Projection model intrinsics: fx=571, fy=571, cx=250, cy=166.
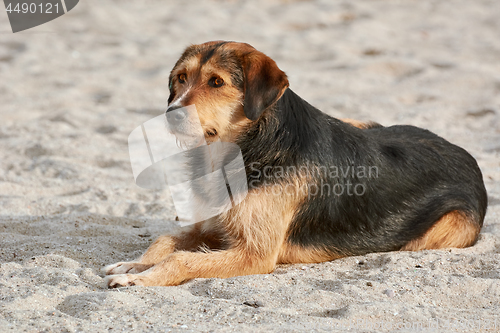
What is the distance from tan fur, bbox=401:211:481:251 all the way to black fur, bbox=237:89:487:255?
0.05m

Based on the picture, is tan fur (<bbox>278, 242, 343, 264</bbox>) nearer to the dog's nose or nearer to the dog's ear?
the dog's ear

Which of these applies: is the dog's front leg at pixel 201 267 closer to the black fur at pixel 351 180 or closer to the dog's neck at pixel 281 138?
the black fur at pixel 351 180

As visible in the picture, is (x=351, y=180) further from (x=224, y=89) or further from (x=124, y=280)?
(x=124, y=280)

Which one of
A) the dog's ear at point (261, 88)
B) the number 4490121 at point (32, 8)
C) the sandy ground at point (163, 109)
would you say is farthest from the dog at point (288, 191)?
the number 4490121 at point (32, 8)

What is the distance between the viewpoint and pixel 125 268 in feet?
13.5

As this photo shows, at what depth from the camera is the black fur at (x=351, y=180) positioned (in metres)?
4.29

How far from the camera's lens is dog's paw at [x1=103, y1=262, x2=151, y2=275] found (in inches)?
159

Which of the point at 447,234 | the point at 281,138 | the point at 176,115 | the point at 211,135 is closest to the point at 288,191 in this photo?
the point at 281,138

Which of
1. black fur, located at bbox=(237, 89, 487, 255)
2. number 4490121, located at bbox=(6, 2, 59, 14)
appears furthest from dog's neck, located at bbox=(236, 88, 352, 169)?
number 4490121, located at bbox=(6, 2, 59, 14)

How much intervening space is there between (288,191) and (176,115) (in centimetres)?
99

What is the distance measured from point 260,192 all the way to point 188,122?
733mm

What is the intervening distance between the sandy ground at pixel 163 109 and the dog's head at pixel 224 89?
1128mm

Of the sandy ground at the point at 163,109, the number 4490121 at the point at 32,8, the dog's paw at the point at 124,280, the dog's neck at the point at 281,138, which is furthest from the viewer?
the number 4490121 at the point at 32,8

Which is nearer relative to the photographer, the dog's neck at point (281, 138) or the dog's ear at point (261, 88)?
the dog's ear at point (261, 88)
